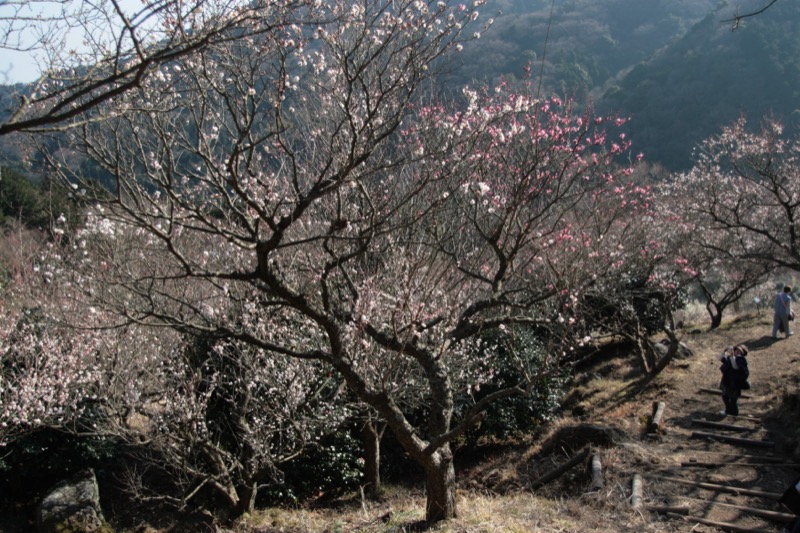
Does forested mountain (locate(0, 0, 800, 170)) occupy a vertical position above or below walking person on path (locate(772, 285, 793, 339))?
above

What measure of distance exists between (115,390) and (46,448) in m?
1.88

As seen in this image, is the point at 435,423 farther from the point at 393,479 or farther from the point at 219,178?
the point at 393,479

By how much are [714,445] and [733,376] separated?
1.28m

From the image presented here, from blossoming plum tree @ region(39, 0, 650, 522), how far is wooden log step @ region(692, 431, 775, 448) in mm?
2935

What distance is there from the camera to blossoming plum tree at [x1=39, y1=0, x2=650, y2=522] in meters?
4.16

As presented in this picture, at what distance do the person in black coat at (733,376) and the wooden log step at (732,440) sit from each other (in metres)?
0.81

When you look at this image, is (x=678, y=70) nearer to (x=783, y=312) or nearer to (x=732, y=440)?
(x=783, y=312)

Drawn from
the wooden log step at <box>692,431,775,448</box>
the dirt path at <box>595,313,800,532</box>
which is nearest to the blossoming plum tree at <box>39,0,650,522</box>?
the dirt path at <box>595,313,800,532</box>

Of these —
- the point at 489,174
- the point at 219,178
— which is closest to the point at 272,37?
the point at 219,178

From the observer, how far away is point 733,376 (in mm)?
9102

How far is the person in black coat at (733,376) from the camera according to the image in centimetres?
903

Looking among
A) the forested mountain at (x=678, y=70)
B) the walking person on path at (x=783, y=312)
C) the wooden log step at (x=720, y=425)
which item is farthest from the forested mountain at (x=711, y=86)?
the wooden log step at (x=720, y=425)

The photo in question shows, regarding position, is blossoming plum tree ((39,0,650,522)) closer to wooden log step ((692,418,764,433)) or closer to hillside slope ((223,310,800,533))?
hillside slope ((223,310,800,533))

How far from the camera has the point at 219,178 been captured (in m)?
4.17
